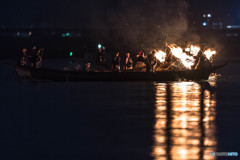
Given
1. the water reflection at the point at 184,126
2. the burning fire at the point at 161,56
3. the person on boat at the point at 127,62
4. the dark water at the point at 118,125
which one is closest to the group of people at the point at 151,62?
the person on boat at the point at 127,62

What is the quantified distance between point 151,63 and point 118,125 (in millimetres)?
19161

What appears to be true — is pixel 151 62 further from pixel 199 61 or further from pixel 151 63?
pixel 199 61

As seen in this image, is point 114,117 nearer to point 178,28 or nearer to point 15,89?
point 15,89

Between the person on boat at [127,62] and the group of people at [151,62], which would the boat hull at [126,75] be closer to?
the group of people at [151,62]

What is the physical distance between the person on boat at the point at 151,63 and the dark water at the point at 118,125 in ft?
25.1

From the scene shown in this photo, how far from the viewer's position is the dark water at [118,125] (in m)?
12.6

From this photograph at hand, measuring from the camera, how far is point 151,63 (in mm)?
35250

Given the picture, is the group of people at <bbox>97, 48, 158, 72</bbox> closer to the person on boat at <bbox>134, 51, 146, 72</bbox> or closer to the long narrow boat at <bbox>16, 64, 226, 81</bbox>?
the person on boat at <bbox>134, 51, 146, 72</bbox>

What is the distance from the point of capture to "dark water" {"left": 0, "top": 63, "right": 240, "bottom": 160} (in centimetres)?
1262

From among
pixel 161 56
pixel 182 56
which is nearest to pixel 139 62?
pixel 161 56

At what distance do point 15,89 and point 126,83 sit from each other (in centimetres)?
632

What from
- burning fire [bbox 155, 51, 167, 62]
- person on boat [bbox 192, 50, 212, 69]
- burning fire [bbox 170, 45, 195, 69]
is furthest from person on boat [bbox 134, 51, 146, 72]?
person on boat [bbox 192, 50, 212, 69]

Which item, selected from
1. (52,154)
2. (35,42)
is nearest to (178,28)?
(52,154)

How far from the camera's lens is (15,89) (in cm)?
3044
